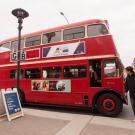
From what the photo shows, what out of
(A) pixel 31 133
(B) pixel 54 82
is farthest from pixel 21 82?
(A) pixel 31 133

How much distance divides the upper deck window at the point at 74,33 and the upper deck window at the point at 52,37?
0.37 m

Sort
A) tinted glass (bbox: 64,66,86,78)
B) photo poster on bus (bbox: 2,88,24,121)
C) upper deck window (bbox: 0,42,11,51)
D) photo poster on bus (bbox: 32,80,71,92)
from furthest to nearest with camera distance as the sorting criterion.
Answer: upper deck window (bbox: 0,42,11,51)
photo poster on bus (bbox: 32,80,71,92)
tinted glass (bbox: 64,66,86,78)
photo poster on bus (bbox: 2,88,24,121)

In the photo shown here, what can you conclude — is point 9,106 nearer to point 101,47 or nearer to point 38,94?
point 38,94

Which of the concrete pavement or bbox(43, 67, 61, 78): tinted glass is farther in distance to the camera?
bbox(43, 67, 61, 78): tinted glass

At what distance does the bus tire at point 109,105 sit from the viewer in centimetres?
826

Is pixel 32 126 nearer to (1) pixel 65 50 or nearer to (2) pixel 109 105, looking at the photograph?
(2) pixel 109 105

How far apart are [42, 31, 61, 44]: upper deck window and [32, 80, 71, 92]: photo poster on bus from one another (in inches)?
81.5

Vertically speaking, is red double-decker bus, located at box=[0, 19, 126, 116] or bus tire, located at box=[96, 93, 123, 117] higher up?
red double-decker bus, located at box=[0, 19, 126, 116]

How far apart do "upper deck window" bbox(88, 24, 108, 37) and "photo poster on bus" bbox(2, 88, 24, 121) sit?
13.8 ft

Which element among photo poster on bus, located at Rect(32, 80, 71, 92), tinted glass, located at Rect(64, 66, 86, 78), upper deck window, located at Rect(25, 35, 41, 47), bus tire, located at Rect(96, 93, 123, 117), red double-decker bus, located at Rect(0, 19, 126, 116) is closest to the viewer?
bus tire, located at Rect(96, 93, 123, 117)

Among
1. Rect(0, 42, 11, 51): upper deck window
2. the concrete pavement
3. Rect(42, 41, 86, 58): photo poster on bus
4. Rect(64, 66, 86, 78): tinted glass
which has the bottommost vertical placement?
the concrete pavement

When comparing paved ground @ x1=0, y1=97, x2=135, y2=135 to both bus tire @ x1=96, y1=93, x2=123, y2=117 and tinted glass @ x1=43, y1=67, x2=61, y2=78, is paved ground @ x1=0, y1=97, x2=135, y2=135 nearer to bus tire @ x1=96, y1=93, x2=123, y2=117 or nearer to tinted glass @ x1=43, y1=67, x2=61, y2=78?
bus tire @ x1=96, y1=93, x2=123, y2=117

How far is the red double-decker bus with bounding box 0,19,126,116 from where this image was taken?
8461mm

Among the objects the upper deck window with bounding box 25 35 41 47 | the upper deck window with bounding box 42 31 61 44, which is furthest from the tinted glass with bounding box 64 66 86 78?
the upper deck window with bounding box 25 35 41 47
